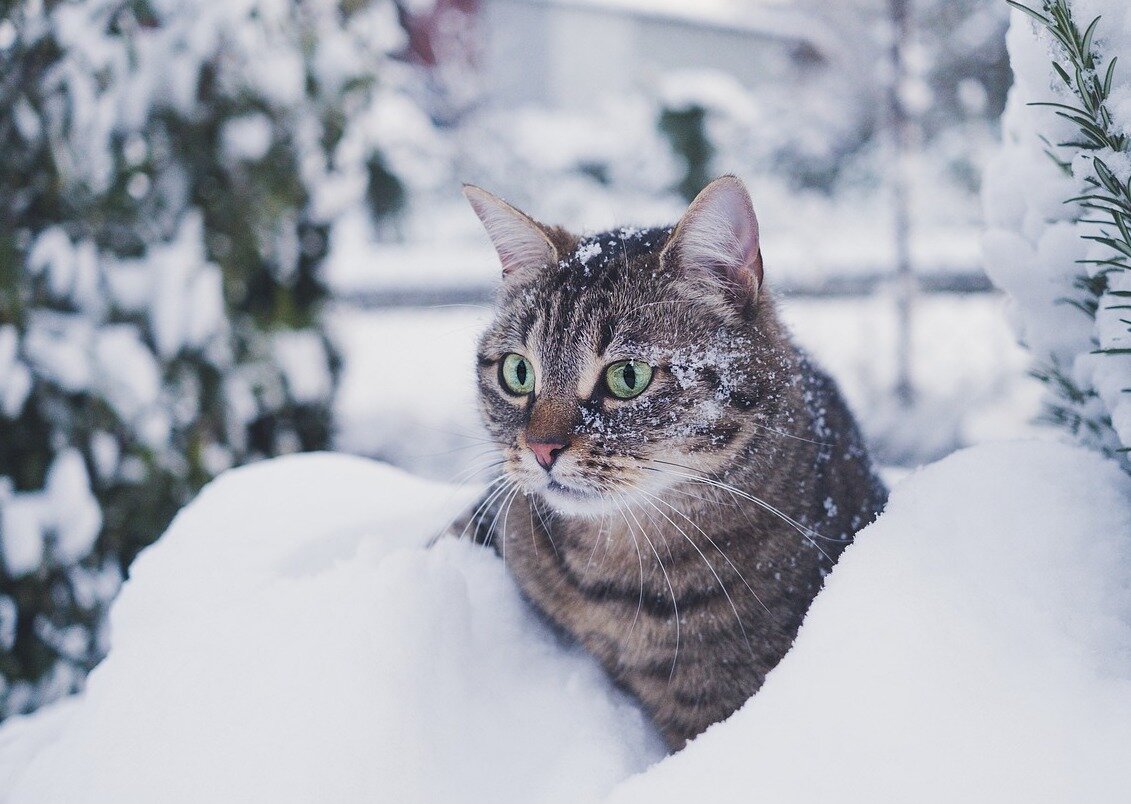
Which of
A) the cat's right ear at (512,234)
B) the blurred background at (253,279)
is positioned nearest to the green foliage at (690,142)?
the blurred background at (253,279)

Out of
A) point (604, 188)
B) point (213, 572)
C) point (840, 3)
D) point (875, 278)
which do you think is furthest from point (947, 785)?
point (604, 188)

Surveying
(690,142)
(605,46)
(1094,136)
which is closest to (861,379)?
(690,142)

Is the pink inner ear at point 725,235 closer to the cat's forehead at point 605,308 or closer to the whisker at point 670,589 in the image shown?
the cat's forehead at point 605,308

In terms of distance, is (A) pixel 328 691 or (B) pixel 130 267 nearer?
(A) pixel 328 691

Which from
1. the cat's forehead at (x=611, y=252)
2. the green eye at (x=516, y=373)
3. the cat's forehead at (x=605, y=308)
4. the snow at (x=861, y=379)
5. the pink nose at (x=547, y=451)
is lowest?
the snow at (x=861, y=379)

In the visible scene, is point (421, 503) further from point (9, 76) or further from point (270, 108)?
point (270, 108)

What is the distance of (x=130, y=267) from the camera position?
1.87 meters

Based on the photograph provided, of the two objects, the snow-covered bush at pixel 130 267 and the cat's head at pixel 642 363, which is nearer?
the cat's head at pixel 642 363

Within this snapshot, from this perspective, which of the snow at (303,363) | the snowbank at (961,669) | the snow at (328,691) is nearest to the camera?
the snowbank at (961,669)

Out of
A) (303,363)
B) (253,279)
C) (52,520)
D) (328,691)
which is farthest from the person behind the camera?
(303,363)

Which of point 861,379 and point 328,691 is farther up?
point 328,691

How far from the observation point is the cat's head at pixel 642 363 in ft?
3.66

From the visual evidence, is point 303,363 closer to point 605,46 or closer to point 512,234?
point 512,234

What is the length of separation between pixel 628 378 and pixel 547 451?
0.16m
